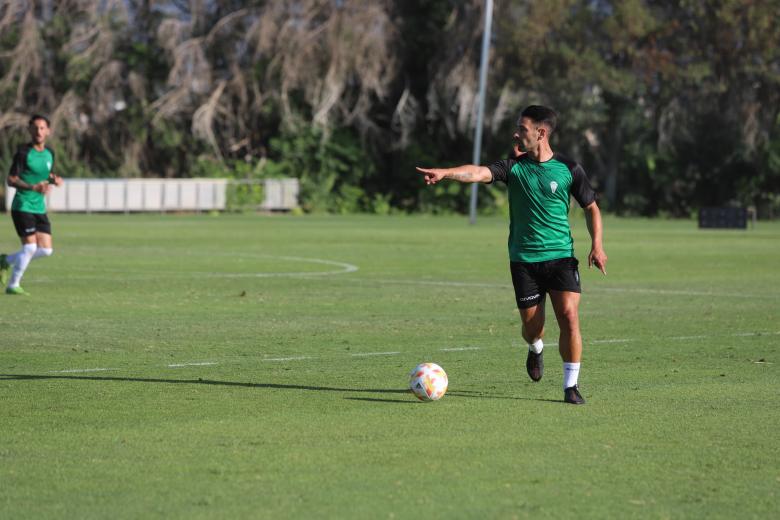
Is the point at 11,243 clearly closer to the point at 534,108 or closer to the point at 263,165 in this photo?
the point at 534,108

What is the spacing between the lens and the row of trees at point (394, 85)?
56.8m

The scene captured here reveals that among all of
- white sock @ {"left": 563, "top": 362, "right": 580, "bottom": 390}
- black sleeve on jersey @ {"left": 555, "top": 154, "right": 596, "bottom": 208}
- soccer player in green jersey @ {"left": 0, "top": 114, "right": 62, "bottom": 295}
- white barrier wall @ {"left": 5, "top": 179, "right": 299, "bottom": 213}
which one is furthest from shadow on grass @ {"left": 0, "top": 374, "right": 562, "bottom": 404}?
white barrier wall @ {"left": 5, "top": 179, "right": 299, "bottom": 213}

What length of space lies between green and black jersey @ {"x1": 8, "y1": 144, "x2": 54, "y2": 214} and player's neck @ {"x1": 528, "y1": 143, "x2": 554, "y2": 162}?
34.3ft

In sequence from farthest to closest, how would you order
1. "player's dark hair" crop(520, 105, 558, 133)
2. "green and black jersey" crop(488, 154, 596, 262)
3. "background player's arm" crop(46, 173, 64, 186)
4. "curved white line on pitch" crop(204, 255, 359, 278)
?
"curved white line on pitch" crop(204, 255, 359, 278) → "background player's arm" crop(46, 173, 64, 186) → "green and black jersey" crop(488, 154, 596, 262) → "player's dark hair" crop(520, 105, 558, 133)

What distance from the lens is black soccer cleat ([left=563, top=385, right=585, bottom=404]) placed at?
9.52 metres

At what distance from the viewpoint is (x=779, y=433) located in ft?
27.7

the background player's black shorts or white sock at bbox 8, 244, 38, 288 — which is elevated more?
the background player's black shorts

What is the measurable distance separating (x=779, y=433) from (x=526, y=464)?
1.90 metres

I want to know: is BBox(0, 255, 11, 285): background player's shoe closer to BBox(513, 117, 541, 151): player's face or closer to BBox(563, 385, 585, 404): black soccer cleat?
BBox(513, 117, 541, 151): player's face

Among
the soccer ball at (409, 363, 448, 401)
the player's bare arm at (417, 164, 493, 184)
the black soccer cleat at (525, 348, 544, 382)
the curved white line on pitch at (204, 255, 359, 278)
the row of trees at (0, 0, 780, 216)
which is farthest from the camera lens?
the row of trees at (0, 0, 780, 216)

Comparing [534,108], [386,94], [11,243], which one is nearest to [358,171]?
[386,94]

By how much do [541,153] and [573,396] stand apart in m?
1.70

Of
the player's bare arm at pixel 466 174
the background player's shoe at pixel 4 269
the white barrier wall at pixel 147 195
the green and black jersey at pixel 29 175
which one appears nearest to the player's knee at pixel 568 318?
the player's bare arm at pixel 466 174

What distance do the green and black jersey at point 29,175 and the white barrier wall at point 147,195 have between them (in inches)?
1371
